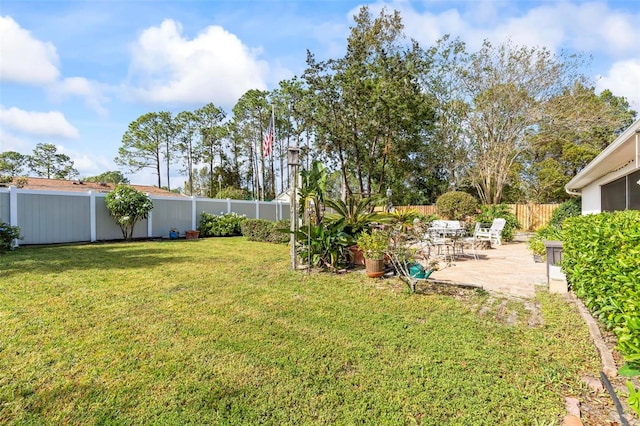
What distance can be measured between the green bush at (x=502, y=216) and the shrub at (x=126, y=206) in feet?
43.7

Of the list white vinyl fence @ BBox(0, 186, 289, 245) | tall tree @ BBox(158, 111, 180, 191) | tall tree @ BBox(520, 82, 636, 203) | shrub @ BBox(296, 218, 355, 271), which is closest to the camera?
shrub @ BBox(296, 218, 355, 271)

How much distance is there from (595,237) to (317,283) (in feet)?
12.2

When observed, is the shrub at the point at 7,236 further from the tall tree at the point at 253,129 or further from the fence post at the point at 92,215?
the tall tree at the point at 253,129

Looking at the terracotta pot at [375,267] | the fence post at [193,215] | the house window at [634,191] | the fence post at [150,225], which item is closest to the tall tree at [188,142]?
the fence post at [193,215]

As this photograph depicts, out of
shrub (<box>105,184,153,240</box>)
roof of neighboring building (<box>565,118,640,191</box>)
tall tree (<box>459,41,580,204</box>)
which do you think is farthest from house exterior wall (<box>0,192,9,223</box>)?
tall tree (<box>459,41,580,204</box>)

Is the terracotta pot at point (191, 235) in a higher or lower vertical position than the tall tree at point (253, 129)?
lower

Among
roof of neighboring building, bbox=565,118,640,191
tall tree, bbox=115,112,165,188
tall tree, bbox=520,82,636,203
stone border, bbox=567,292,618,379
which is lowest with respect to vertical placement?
stone border, bbox=567,292,618,379

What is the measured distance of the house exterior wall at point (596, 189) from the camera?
560 centimetres

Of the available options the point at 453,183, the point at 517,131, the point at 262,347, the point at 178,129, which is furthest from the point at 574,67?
the point at 178,129

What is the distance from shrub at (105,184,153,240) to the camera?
11.0 m

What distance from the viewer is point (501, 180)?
18188mm

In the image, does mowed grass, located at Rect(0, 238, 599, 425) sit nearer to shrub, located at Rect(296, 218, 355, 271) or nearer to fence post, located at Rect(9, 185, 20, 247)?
shrub, located at Rect(296, 218, 355, 271)

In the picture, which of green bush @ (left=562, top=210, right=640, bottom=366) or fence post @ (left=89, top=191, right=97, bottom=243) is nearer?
green bush @ (left=562, top=210, right=640, bottom=366)

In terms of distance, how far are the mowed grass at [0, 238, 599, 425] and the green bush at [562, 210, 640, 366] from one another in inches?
16.2
